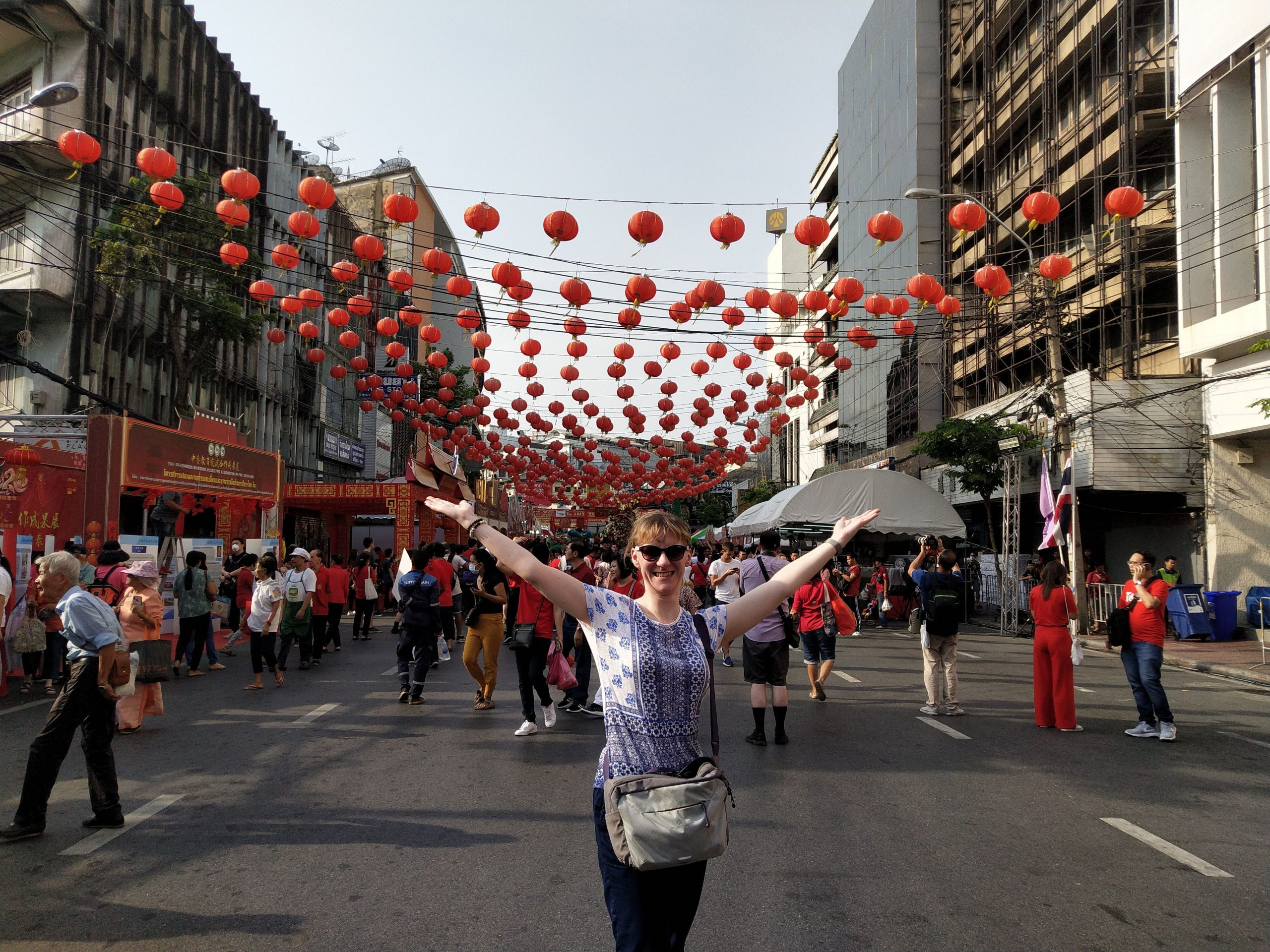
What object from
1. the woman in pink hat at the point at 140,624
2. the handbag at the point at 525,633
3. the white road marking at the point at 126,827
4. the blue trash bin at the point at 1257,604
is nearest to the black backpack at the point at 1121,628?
the handbag at the point at 525,633

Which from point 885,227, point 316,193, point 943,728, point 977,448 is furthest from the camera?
point 977,448

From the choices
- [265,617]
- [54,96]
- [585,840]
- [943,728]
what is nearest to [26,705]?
[265,617]

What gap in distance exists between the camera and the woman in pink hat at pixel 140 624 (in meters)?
8.19

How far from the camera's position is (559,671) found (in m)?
8.56

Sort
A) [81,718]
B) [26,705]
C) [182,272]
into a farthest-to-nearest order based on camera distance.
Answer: [182,272]
[26,705]
[81,718]

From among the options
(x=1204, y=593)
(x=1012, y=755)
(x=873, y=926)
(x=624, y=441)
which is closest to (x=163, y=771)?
(x=873, y=926)

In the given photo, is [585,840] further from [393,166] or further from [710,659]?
[393,166]

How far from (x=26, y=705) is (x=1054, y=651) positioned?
35.6 ft

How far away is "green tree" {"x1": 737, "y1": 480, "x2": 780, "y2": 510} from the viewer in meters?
53.7

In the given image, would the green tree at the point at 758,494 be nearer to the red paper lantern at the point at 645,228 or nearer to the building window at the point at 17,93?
the building window at the point at 17,93

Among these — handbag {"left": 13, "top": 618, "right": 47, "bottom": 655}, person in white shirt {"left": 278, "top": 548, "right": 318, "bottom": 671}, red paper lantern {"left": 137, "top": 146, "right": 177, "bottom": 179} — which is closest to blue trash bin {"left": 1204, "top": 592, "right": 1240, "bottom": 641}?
person in white shirt {"left": 278, "top": 548, "right": 318, "bottom": 671}

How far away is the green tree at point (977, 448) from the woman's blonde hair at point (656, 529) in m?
20.0

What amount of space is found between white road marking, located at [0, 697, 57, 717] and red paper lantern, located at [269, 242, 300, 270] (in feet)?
19.5

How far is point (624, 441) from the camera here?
36.8 m
